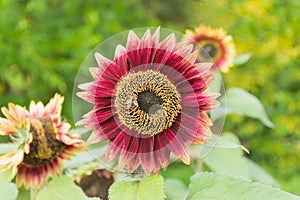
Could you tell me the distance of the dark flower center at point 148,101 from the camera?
440 millimetres

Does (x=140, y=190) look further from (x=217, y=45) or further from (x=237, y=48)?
(x=237, y=48)

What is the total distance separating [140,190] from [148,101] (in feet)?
0.23

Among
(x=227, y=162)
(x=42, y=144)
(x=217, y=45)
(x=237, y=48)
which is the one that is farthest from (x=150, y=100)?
(x=237, y=48)

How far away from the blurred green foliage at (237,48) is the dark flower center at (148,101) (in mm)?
1656

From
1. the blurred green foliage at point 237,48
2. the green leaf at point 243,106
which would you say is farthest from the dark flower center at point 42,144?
the blurred green foliage at point 237,48

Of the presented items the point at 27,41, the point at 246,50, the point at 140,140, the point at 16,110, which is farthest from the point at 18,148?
the point at 246,50

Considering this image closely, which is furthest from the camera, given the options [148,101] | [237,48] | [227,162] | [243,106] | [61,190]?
[237,48]

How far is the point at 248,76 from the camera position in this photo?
229 centimetres

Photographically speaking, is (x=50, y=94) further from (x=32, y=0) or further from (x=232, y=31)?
(x=232, y=31)

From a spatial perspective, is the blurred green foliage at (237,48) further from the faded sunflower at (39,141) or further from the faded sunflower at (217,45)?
the faded sunflower at (39,141)

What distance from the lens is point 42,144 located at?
21.7 inches

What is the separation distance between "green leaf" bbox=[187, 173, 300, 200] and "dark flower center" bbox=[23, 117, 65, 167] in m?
0.14

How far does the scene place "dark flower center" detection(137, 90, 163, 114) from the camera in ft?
1.45

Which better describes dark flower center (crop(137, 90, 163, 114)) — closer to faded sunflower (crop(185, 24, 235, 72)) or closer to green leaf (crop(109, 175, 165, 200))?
green leaf (crop(109, 175, 165, 200))
